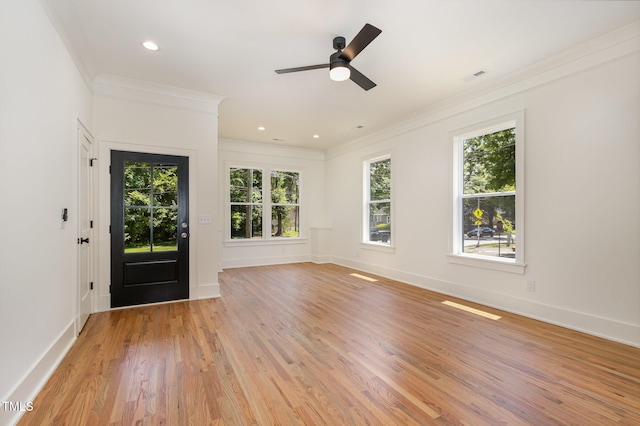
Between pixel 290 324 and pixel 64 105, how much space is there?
3055 mm

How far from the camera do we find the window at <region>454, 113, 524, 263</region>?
3.88 meters

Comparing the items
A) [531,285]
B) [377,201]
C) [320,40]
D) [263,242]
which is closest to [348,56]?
[320,40]

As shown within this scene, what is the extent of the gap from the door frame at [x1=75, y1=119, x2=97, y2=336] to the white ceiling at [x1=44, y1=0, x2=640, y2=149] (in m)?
0.86

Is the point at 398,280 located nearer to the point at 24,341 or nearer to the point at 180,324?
the point at 180,324

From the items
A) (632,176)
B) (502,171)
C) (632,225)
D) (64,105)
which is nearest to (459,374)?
(632,225)

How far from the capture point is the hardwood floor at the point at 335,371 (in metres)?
1.86

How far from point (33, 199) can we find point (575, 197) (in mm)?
4893

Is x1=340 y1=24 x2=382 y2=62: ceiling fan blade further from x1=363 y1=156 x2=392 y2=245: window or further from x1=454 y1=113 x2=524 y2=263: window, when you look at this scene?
x1=363 y1=156 x2=392 y2=245: window

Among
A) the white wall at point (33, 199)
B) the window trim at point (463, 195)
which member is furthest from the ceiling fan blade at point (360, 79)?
the white wall at point (33, 199)

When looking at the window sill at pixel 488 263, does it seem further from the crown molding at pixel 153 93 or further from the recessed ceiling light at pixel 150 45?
the recessed ceiling light at pixel 150 45

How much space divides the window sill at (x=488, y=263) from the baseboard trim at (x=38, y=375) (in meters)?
4.67

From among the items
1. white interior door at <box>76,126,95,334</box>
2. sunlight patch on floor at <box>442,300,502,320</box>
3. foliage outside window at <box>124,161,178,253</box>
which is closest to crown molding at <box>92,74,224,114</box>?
white interior door at <box>76,126,95,334</box>

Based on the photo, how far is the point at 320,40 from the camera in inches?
118

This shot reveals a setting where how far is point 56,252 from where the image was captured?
258cm
